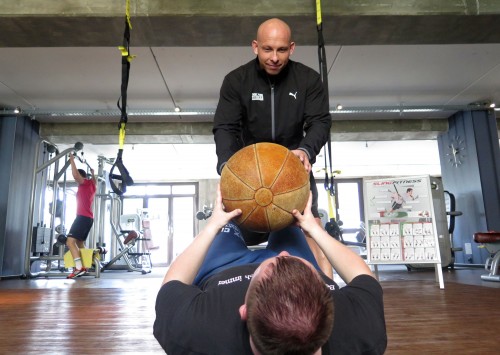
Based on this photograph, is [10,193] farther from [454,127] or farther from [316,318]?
[454,127]

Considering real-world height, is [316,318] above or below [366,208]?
below

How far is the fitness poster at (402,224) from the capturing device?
13.4 ft

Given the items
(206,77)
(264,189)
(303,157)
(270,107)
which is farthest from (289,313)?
(206,77)

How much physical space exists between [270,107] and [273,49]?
26cm

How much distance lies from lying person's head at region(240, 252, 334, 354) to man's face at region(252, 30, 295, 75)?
117 centimetres

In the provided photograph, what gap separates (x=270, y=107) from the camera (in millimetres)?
1862

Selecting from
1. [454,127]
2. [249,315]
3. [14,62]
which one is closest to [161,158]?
[14,62]

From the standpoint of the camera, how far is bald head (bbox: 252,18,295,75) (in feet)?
5.57

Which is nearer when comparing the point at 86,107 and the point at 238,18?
the point at 238,18

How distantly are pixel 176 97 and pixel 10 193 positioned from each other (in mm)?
3301

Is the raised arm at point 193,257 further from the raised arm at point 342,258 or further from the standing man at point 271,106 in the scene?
the standing man at point 271,106

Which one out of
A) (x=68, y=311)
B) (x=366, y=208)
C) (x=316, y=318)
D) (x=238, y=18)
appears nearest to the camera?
(x=316, y=318)

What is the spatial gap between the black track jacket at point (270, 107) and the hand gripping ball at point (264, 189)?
0.47 m

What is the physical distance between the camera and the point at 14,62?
5434mm
